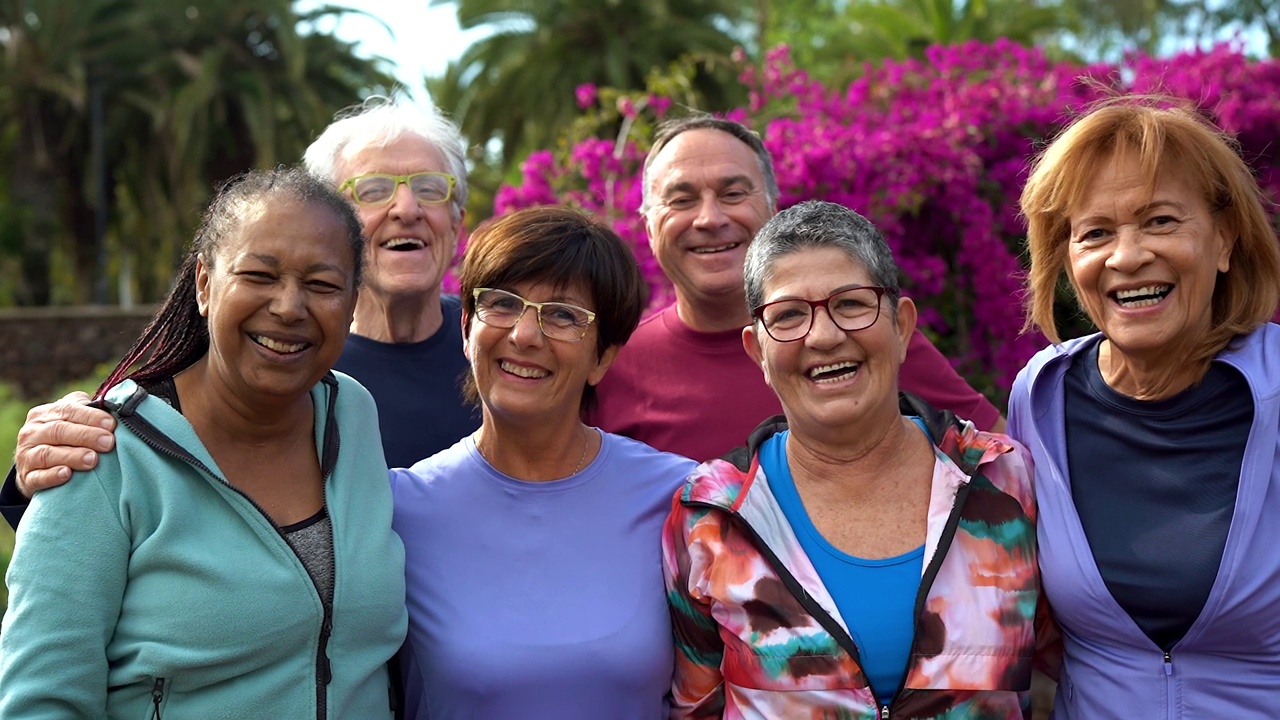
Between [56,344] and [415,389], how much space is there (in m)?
18.6

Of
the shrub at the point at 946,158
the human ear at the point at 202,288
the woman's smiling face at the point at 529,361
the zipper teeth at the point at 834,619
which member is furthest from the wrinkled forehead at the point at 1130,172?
the shrub at the point at 946,158

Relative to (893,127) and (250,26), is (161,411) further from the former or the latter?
(250,26)

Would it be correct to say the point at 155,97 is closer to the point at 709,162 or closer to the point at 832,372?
the point at 709,162

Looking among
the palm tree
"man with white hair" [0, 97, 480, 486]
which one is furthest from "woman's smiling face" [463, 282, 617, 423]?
the palm tree

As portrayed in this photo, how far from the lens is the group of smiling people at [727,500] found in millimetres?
2639

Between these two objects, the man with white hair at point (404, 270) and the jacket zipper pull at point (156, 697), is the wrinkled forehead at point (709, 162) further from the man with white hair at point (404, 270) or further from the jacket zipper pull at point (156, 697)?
the jacket zipper pull at point (156, 697)

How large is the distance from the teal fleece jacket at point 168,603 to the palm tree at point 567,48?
46.0 ft

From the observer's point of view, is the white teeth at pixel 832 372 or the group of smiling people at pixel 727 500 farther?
the white teeth at pixel 832 372

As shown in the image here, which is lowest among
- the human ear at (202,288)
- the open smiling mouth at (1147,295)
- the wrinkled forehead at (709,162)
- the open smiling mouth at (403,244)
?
the open smiling mouth at (1147,295)

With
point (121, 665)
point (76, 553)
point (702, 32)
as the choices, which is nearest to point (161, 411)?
point (76, 553)

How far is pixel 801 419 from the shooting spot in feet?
9.88

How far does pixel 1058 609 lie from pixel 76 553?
7.35 feet

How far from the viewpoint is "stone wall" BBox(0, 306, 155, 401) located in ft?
66.0

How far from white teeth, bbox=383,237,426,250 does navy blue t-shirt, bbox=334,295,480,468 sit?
11.6 inches
